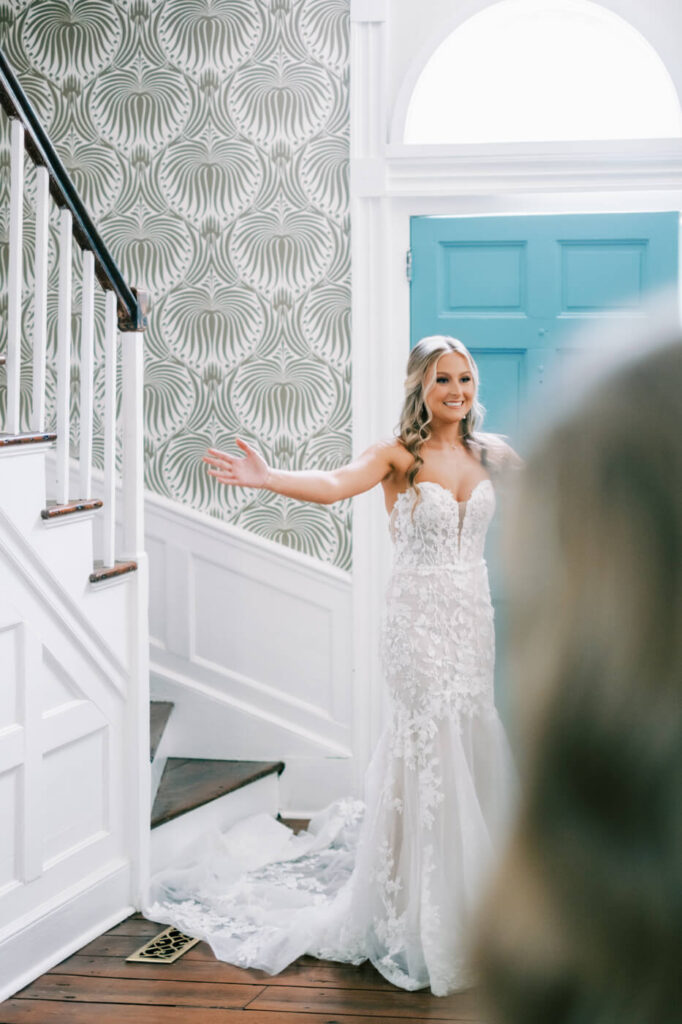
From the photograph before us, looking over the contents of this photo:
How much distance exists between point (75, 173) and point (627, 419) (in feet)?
14.2

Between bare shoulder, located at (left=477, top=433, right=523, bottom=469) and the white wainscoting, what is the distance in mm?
1309

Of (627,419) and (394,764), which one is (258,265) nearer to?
(394,764)

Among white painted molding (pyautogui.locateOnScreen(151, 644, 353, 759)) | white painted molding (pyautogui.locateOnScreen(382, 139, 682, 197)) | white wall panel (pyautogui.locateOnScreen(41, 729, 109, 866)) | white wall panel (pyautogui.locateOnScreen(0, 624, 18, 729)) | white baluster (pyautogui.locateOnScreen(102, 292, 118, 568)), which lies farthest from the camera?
white painted molding (pyautogui.locateOnScreen(151, 644, 353, 759))

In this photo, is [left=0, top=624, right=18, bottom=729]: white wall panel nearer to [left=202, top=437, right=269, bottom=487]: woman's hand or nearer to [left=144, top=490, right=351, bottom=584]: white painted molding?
[left=202, top=437, right=269, bottom=487]: woman's hand

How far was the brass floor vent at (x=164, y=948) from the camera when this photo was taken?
10.2 feet

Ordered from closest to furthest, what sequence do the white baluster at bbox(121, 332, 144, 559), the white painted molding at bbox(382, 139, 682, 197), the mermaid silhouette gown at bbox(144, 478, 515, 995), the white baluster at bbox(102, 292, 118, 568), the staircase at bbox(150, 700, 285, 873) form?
1. the mermaid silhouette gown at bbox(144, 478, 515, 995)
2. the white baluster at bbox(102, 292, 118, 568)
3. the white baluster at bbox(121, 332, 144, 559)
4. the staircase at bbox(150, 700, 285, 873)
5. the white painted molding at bbox(382, 139, 682, 197)

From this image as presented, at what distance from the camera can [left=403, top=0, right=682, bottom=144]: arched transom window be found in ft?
13.8

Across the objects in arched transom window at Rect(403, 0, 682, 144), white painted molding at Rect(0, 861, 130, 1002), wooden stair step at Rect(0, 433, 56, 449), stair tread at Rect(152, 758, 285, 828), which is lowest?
white painted molding at Rect(0, 861, 130, 1002)

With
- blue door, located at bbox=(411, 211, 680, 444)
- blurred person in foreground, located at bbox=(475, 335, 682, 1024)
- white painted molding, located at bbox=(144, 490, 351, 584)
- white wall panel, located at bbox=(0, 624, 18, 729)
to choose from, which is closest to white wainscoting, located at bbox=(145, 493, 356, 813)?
white painted molding, located at bbox=(144, 490, 351, 584)

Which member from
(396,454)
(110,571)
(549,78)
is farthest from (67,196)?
(549,78)

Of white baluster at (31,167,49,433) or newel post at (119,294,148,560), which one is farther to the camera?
newel post at (119,294,148,560)

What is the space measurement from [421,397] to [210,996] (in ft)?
5.87

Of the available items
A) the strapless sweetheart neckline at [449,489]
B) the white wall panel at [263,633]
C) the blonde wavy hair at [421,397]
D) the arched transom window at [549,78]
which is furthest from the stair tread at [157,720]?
the arched transom window at [549,78]

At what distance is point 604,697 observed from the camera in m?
Answer: 0.58
